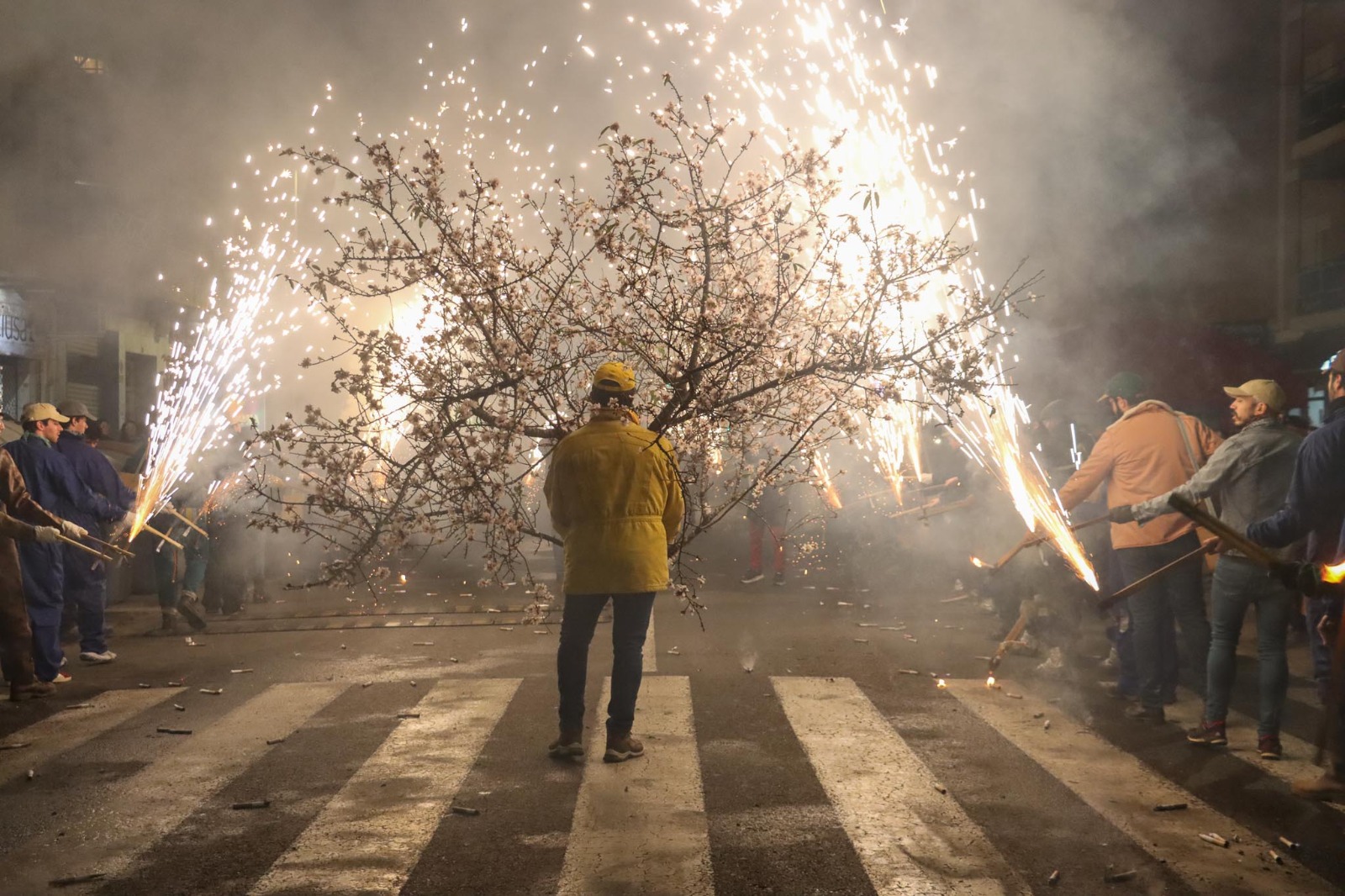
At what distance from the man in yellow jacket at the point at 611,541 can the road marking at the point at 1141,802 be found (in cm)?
217

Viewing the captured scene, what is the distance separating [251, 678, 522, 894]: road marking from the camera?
4.24 m

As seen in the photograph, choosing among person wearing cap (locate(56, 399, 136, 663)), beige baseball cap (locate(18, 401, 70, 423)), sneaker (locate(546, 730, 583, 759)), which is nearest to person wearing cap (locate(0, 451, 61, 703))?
beige baseball cap (locate(18, 401, 70, 423))

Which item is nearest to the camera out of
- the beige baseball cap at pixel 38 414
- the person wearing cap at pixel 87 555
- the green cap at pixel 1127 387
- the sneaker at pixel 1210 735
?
the sneaker at pixel 1210 735

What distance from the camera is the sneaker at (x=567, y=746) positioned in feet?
19.2

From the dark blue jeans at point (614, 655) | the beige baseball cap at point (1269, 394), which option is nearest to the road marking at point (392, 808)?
the dark blue jeans at point (614, 655)

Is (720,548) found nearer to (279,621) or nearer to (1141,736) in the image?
(279,621)

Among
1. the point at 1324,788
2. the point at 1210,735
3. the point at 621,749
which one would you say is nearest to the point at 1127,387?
the point at 1210,735

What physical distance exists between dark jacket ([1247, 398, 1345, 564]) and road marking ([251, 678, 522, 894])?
4318 mm

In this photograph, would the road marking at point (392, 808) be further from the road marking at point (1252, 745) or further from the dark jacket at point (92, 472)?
the dark jacket at point (92, 472)

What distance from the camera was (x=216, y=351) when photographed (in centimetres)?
1470

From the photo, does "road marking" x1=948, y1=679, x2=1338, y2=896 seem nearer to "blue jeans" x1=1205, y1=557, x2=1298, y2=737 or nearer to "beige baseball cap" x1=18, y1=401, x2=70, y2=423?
"blue jeans" x1=1205, y1=557, x2=1298, y2=737

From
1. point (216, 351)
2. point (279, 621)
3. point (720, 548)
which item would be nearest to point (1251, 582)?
point (279, 621)

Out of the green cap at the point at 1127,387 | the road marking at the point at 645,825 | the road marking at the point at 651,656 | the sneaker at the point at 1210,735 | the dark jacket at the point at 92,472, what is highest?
the green cap at the point at 1127,387

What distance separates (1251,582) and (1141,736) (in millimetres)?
1065
